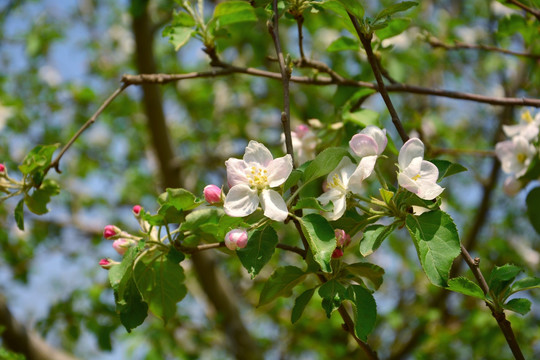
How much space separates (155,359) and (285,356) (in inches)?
28.5

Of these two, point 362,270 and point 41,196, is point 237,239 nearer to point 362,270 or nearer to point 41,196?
point 362,270

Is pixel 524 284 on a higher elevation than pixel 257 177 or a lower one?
lower

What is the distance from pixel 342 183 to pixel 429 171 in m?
0.15

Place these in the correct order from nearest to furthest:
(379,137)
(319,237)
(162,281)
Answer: (319,237) → (379,137) → (162,281)

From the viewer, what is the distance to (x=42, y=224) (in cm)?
398

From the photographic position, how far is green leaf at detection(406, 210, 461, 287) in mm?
887

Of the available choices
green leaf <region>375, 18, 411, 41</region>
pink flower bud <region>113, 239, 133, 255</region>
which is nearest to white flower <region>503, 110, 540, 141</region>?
green leaf <region>375, 18, 411, 41</region>

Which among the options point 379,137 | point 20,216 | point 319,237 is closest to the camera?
point 319,237

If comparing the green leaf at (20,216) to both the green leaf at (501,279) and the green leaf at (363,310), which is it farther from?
the green leaf at (501,279)

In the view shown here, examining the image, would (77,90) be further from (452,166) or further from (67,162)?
(452,166)

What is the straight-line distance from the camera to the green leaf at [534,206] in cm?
144

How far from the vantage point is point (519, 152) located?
1.46 m

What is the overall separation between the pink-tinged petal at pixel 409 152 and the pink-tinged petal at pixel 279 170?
197 millimetres

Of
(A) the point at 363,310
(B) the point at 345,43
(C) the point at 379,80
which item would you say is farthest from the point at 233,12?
(A) the point at 363,310
